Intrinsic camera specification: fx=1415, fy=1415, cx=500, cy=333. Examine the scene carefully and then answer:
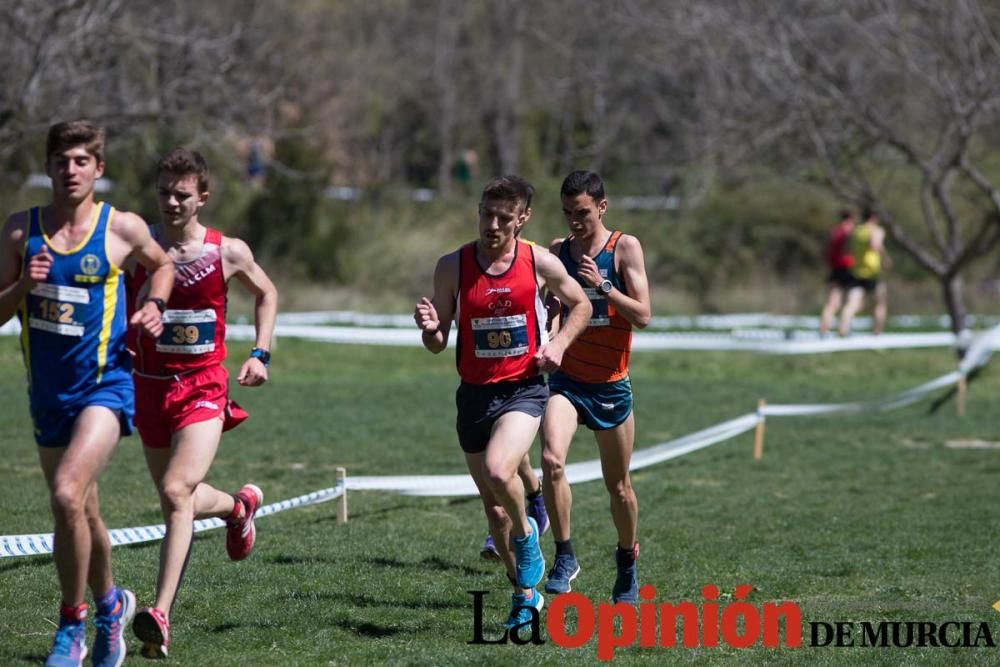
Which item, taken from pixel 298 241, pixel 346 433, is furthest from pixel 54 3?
pixel 298 241

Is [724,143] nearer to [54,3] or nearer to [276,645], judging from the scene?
[54,3]

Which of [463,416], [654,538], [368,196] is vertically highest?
[368,196]

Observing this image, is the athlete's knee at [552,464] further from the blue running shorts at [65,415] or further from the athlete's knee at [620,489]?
the blue running shorts at [65,415]

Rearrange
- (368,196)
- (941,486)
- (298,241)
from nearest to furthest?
(941,486), (298,241), (368,196)

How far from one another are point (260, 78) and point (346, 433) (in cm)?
1078

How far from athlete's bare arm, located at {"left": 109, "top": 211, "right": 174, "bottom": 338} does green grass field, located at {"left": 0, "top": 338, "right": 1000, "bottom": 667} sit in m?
1.48

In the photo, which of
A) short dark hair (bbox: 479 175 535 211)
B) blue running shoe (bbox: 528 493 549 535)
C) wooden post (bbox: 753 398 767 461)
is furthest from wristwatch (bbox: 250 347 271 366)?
wooden post (bbox: 753 398 767 461)

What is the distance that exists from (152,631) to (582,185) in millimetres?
3215

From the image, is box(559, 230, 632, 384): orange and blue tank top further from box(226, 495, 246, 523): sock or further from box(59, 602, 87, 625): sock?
box(59, 602, 87, 625): sock

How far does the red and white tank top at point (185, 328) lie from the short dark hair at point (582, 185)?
2.01m

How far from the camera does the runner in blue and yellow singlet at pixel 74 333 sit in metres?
5.61

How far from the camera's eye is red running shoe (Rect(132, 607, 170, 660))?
5824 mm

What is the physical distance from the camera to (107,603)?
584cm

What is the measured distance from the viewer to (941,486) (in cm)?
1229
